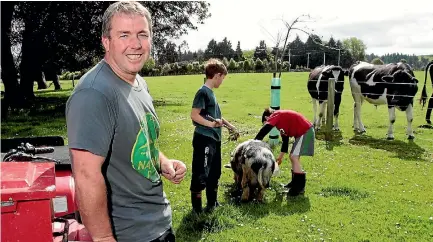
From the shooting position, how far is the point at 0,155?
4117 millimetres

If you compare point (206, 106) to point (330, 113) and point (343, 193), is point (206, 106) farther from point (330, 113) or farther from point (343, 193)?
point (330, 113)

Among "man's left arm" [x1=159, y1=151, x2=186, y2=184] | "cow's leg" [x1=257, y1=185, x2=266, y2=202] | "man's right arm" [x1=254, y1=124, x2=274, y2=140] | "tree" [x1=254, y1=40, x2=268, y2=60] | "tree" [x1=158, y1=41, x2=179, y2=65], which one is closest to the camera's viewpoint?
"man's left arm" [x1=159, y1=151, x2=186, y2=184]

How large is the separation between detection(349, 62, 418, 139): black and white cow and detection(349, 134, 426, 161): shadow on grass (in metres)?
0.60

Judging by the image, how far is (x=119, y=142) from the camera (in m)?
2.26

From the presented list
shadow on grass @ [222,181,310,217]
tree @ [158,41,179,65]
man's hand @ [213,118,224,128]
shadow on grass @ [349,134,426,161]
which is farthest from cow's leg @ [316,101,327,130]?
tree @ [158,41,179,65]

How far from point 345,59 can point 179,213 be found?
2756 inches

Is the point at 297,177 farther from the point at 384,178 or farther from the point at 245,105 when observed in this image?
the point at 245,105

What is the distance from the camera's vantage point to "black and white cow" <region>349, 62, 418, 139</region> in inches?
500

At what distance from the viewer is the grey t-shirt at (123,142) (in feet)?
6.93

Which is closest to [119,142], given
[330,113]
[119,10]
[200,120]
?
[119,10]

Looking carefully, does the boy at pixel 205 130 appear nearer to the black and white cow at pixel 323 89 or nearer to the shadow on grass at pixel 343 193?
the shadow on grass at pixel 343 193

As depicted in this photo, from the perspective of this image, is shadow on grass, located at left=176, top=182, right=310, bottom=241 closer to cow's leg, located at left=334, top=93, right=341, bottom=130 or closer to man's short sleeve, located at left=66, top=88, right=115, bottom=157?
man's short sleeve, located at left=66, top=88, right=115, bottom=157

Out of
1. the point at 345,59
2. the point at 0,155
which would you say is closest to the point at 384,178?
the point at 0,155

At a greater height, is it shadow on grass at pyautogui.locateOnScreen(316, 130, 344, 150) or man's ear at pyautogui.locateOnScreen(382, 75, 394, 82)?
man's ear at pyautogui.locateOnScreen(382, 75, 394, 82)
